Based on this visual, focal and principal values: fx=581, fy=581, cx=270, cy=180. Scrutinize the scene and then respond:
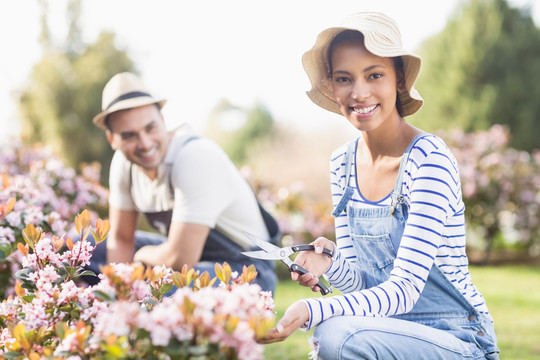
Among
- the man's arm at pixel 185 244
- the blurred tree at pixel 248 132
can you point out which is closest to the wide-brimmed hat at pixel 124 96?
the man's arm at pixel 185 244

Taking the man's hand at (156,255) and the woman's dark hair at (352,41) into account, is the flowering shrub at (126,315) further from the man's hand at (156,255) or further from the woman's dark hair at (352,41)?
the man's hand at (156,255)

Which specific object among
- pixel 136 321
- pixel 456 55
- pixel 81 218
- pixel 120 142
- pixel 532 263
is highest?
pixel 456 55

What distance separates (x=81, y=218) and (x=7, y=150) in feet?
16.4

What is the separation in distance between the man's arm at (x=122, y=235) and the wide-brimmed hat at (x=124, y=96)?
0.60m

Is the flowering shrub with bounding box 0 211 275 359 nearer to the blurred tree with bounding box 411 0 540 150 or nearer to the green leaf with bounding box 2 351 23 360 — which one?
the green leaf with bounding box 2 351 23 360

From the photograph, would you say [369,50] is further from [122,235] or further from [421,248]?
[122,235]

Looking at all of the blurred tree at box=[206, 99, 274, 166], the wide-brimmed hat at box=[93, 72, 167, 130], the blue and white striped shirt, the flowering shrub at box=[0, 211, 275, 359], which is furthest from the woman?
the blurred tree at box=[206, 99, 274, 166]

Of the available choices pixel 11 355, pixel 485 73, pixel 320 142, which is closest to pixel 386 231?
pixel 11 355

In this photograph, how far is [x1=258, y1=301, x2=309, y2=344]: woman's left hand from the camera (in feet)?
5.27

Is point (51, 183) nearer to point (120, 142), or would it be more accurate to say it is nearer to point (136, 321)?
point (120, 142)

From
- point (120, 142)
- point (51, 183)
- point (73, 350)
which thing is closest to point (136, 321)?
point (73, 350)

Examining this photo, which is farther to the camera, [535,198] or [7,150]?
[535,198]

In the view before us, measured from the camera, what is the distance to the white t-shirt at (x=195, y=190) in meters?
3.28

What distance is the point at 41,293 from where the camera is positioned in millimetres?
1616
